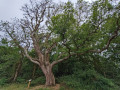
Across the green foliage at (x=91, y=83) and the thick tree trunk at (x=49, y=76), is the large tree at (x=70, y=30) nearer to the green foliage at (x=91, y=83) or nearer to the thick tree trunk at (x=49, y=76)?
the thick tree trunk at (x=49, y=76)

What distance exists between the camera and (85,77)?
18.6 feet

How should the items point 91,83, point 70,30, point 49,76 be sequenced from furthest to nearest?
1. point 49,76
2. point 91,83
3. point 70,30

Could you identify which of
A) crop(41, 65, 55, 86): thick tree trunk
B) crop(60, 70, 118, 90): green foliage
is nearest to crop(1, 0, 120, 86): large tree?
crop(41, 65, 55, 86): thick tree trunk

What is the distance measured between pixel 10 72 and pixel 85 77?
275 inches

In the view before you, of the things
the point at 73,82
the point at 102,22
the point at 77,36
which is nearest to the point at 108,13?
the point at 102,22

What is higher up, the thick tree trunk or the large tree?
the large tree

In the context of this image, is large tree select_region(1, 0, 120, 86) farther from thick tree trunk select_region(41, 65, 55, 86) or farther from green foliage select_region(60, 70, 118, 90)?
green foliage select_region(60, 70, 118, 90)

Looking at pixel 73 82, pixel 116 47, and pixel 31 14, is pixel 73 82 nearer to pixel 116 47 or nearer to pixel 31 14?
pixel 116 47

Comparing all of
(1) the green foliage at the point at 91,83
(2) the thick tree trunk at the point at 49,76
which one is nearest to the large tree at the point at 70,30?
(2) the thick tree trunk at the point at 49,76

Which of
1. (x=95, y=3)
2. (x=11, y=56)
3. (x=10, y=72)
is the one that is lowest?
(x=10, y=72)

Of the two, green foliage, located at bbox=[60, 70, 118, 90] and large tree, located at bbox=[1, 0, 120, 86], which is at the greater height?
large tree, located at bbox=[1, 0, 120, 86]

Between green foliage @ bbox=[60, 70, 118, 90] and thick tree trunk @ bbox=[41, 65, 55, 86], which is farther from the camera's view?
thick tree trunk @ bbox=[41, 65, 55, 86]

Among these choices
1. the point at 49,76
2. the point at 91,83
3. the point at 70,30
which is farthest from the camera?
the point at 49,76

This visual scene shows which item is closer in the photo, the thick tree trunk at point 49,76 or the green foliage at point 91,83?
the green foliage at point 91,83
